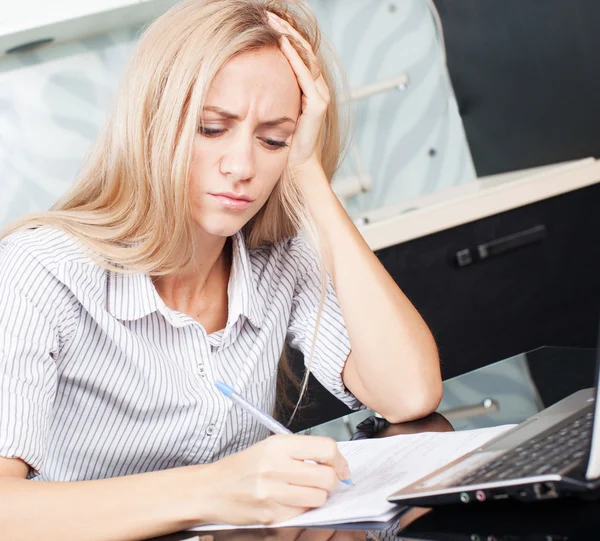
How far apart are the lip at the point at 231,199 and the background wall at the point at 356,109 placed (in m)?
1.15

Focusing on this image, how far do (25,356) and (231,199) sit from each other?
1.07 ft

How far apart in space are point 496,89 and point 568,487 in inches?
80.7

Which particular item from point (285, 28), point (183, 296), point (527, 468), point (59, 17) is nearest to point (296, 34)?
point (285, 28)

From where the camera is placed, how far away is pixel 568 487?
0.62 m

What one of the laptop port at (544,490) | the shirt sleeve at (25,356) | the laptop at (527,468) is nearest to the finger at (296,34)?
the shirt sleeve at (25,356)

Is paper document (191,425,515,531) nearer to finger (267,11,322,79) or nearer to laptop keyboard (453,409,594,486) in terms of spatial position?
laptop keyboard (453,409,594,486)

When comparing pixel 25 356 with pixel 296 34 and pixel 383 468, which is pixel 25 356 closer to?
pixel 383 468

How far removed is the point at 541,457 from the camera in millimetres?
697

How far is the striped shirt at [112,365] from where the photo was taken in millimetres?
917

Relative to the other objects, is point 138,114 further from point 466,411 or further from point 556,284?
point 556,284

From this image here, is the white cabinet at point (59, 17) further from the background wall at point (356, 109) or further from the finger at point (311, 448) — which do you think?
the finger at point (311, 448)

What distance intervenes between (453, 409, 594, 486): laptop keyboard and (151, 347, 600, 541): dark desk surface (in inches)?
1.1

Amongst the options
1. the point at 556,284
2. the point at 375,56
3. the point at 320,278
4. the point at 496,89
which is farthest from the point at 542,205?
the point at 320,278

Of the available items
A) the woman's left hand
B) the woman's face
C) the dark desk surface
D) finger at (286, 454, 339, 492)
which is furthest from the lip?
finger at (286, 454, 339, 492)
